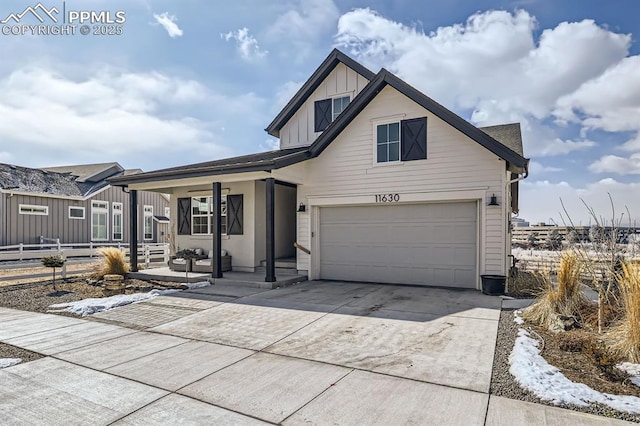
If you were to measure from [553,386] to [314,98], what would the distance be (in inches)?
467

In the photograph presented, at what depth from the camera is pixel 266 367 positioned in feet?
14.1

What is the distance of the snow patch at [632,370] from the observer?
3.67 metres

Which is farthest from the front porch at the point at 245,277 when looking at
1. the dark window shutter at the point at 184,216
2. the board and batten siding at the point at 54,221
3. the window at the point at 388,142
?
the board and batten siding at the point at 54,221

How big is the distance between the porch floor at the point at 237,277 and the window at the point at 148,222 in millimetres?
13531

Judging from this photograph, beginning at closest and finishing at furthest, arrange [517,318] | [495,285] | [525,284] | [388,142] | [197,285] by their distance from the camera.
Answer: [517,318], [495,285], [525,284], [197,285], [388,142]

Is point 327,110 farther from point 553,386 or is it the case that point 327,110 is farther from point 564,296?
point 553,386

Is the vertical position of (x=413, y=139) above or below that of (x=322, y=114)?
below

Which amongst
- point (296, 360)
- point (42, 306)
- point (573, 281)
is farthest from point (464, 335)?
point (42, 306)

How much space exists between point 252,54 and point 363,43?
11.8 ft

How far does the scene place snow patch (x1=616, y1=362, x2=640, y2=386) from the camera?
3.67m

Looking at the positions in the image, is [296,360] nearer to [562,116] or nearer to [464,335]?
[464,335]

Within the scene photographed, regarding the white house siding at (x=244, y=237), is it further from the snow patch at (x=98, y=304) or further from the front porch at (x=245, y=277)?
the snow patch at (x=98, y=304)

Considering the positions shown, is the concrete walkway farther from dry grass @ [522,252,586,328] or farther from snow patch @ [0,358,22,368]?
dry grass @ [522,252,586,328]

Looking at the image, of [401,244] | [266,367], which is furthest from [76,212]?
[266,367]
